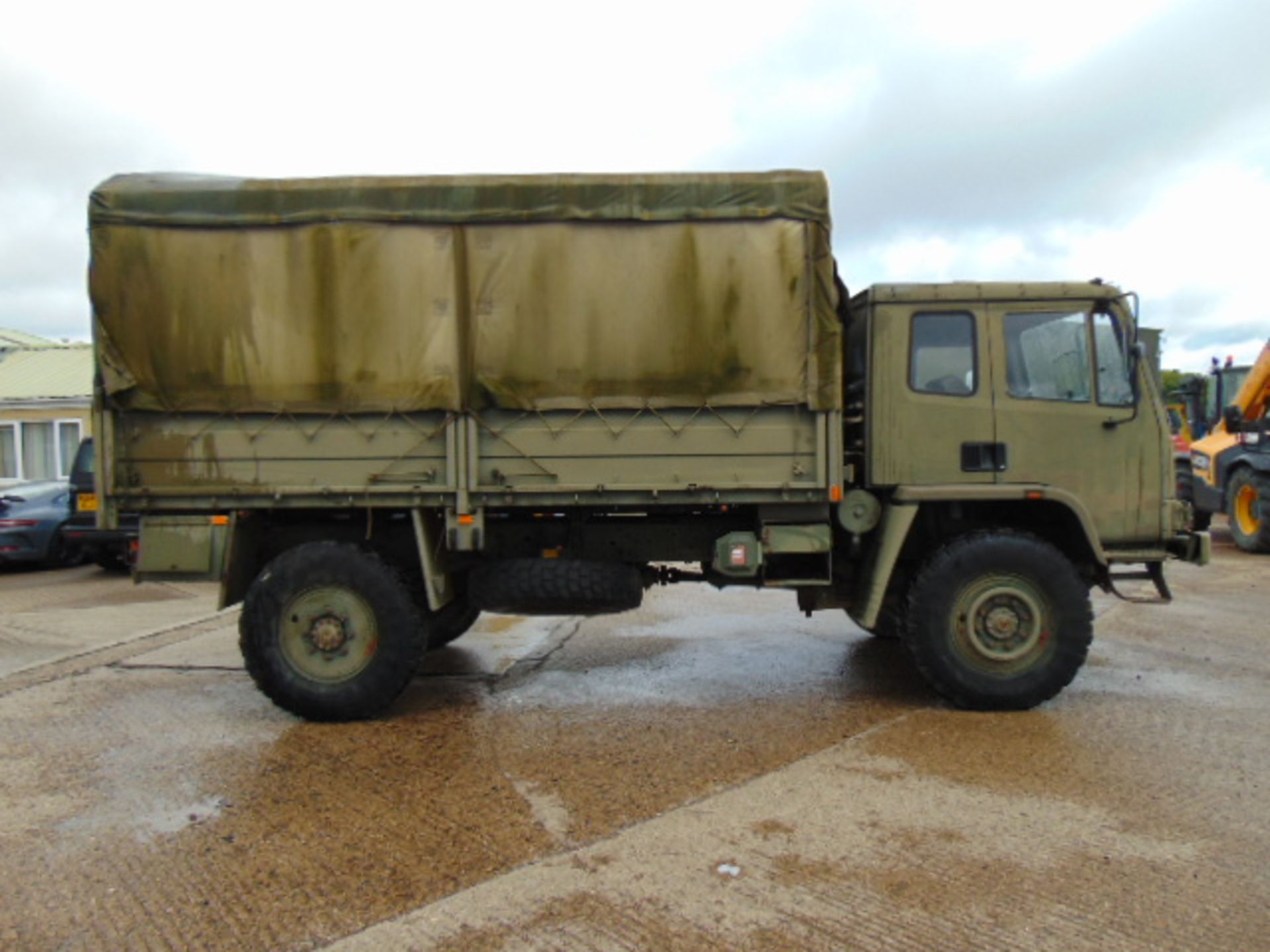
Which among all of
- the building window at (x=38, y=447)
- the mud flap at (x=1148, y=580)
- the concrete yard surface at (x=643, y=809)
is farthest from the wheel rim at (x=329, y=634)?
the building window at (x=38, y=447)

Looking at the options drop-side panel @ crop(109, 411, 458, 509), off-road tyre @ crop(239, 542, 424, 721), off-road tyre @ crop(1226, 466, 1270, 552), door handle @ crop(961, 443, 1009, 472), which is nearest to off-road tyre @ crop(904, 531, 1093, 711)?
door handle @ crop(961, 443, 1009, 472)

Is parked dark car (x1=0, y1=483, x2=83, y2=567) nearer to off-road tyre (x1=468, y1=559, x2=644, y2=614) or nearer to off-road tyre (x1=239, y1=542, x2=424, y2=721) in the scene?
off-road tyre (x1=239, y1=542, x2=424, y2=721)

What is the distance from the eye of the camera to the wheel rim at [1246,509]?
1337cm

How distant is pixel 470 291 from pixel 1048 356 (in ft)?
11.4

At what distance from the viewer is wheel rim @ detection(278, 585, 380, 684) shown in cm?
555

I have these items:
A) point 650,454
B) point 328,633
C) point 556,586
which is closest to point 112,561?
point 328,633

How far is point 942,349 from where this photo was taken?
570 centimetres

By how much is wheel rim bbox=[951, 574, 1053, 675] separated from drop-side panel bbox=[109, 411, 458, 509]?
10.1ft

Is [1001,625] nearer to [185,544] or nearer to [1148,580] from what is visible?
[1148,580]

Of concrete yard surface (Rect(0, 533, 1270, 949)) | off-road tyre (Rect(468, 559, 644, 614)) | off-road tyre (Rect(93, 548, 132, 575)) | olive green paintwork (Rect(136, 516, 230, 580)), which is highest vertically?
olive green paintwork (Rect(136, 516, 230, 580))

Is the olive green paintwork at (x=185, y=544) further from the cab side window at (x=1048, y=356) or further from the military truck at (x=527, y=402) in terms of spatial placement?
the cab side window at (x=1048, y=356)

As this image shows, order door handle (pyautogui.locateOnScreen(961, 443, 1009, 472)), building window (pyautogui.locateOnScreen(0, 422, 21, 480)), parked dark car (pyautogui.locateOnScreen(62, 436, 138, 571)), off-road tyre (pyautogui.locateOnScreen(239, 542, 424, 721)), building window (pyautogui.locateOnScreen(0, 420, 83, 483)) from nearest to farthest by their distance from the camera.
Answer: off-road tyre (pyautogui.locateOnScreen(239, 542, 424, 721)), door handle (pyautogui.locateOnScreen(961, 443, 1009, 472)), parked dark car (pyautogui.locateOnScreen(62, 436, 138, 571)), building window (pyautogui.locateOnScreen(0, 420, 83, 483)), building window (pyautogui.locateOnScreen(0, 422, 21, 480))

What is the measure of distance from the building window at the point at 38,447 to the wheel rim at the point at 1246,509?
899 inches

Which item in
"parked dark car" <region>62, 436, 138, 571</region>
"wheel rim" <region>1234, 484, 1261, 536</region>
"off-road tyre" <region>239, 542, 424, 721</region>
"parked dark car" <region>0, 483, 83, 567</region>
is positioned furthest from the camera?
"wheel rim" <region>1234, 484, 1261, 536</region>
